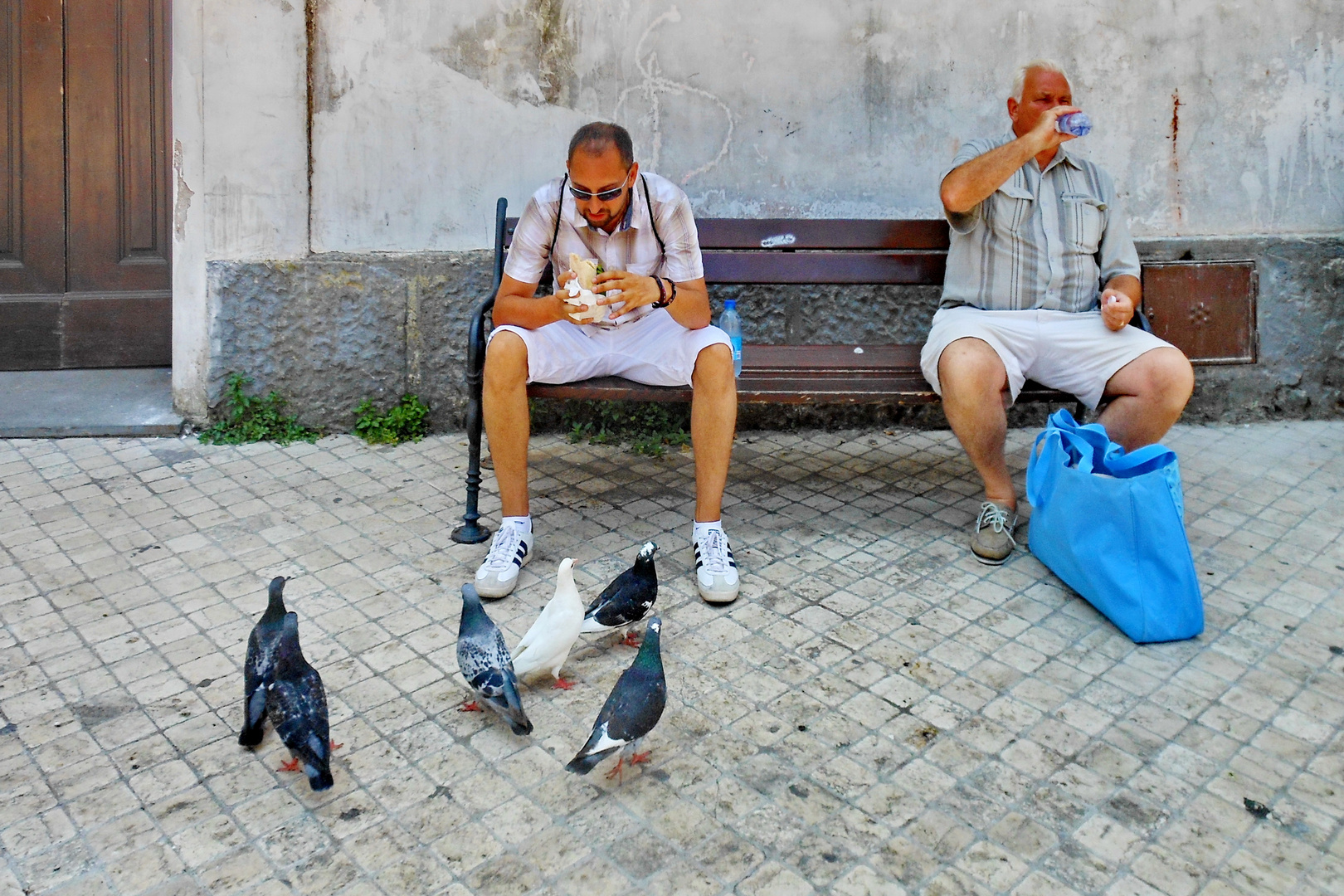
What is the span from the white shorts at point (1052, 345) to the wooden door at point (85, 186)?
3.72m

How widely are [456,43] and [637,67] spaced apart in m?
0.77

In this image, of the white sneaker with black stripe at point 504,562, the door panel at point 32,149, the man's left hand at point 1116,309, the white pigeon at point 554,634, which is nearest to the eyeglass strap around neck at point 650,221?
the white sneaker with black stripe at point 504,562

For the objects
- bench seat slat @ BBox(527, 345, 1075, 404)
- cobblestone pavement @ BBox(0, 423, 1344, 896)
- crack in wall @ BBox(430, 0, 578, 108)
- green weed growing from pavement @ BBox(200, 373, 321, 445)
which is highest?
crack in wall @ BBox(430, 0, 578, 108)

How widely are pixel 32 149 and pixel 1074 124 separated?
15.0ft

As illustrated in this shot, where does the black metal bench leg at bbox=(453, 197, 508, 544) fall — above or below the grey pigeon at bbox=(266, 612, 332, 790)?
above

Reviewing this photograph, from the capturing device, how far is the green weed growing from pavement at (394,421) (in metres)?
5.37

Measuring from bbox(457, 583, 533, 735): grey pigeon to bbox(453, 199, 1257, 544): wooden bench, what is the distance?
1208mm

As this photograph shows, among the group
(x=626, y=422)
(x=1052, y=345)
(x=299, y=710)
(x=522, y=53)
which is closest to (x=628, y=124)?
(x=522, y=53)

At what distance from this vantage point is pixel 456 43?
5.16 meters

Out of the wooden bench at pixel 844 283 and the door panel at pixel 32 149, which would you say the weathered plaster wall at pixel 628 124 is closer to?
the wooden bench at pixel 844 283

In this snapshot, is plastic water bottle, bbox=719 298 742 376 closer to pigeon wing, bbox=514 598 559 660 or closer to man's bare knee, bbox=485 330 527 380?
man's bare knee, bbox=485 330 527 380

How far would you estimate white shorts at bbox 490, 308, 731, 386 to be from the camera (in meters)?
4.18

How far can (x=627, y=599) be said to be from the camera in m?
3.58

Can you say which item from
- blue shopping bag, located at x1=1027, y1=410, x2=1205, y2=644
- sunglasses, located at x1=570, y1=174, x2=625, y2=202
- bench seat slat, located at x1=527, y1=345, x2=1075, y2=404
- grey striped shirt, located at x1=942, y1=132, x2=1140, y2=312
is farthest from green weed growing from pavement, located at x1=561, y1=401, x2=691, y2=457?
blue shopping bag, located at x1=1027, y1=410, x2=1205, y2=644
